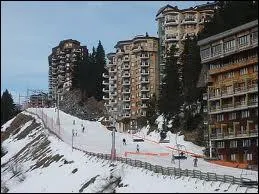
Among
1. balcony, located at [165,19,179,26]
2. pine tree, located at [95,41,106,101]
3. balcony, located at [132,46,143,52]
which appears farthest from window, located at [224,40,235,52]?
pine tree, located at [95,41,106,101]

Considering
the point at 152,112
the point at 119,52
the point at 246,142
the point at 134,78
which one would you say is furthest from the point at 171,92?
the point at 119,52

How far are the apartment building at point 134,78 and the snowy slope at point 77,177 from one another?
52.7 metres

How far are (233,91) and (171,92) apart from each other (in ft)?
109

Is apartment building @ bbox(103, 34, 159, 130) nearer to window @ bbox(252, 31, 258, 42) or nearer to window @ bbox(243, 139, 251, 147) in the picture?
window @ bbox(243, 139, 251, 147)

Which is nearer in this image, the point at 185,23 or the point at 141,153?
the point at 141,153

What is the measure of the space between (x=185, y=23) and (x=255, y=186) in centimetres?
9912

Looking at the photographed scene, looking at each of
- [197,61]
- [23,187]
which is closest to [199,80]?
[197,61]

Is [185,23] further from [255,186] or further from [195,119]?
[255,186]

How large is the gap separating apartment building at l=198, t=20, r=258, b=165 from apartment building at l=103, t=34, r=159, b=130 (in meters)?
57.9

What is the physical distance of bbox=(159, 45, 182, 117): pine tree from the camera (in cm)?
11375

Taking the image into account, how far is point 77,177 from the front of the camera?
239ft

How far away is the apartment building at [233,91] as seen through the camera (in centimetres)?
7844

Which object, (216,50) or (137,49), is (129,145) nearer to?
(216,50)

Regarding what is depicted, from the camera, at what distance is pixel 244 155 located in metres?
79.4
